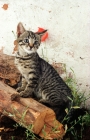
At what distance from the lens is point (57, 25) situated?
188cm

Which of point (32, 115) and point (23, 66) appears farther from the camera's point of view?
point (23, 66)

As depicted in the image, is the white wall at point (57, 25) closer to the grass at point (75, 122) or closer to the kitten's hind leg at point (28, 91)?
the grass at point (75, 122)

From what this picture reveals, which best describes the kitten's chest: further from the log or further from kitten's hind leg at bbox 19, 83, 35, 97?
the log

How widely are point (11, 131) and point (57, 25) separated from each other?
715 mm

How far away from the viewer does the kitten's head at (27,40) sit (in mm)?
1715

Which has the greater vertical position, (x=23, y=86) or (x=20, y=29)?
(x=20, y=29)

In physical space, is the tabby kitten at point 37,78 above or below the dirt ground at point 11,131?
above

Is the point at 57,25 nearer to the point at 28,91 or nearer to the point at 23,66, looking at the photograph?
the point at 23,66

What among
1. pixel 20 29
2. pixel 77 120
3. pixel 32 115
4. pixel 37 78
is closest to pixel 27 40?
pixel 20 29

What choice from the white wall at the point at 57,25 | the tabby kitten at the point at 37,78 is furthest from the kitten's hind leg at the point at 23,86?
the white wall at the point at 57,25

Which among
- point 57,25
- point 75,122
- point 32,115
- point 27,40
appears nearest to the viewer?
point 32,115

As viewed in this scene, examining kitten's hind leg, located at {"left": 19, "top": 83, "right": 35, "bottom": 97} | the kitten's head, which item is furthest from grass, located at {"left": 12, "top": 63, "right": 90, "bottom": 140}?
the kitten's head

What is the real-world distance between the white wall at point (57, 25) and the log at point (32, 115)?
0.44m

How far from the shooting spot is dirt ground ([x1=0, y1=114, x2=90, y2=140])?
1617 millimetres
